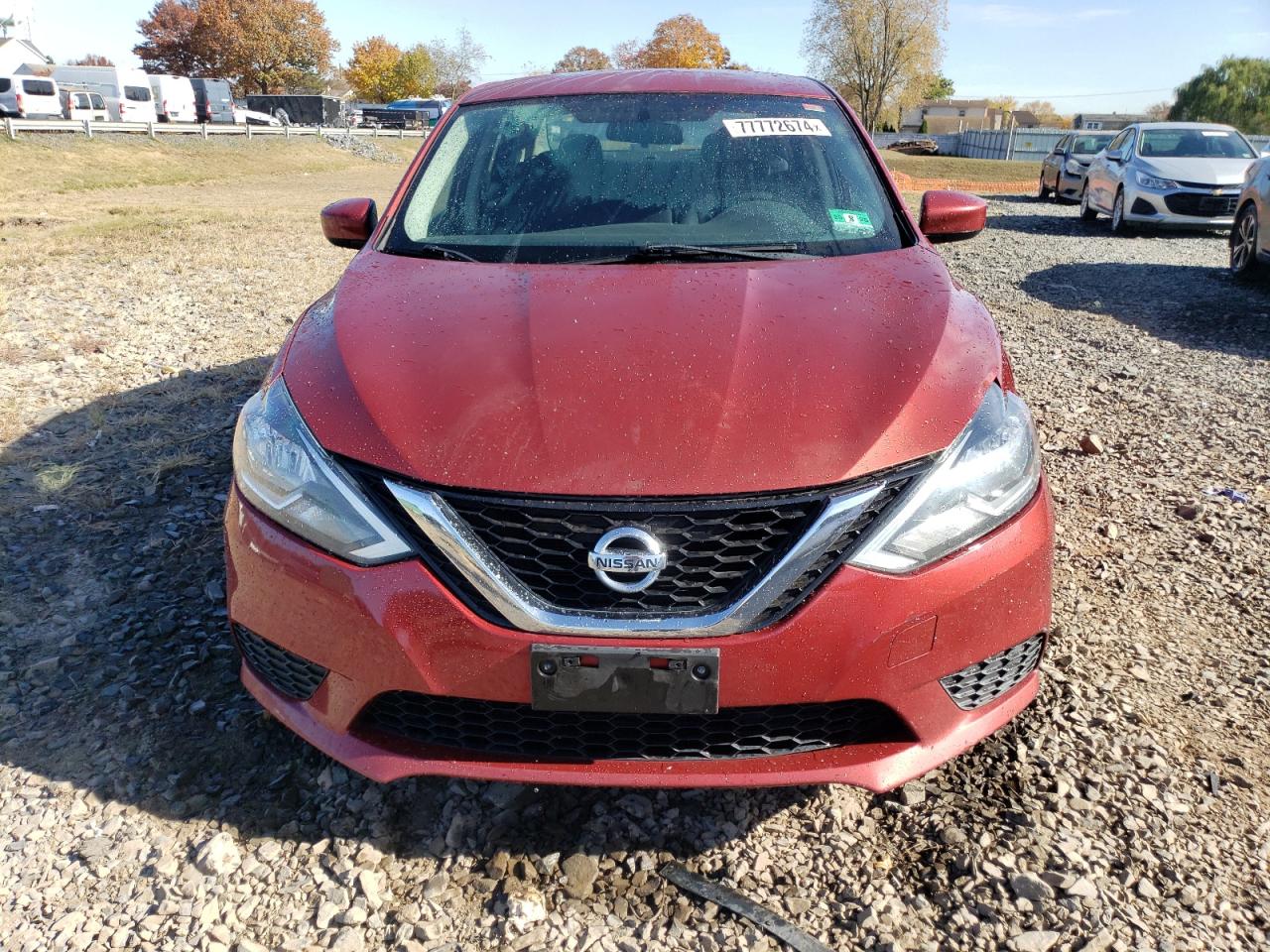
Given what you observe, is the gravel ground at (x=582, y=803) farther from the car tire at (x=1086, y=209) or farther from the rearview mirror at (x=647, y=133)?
the car tire at (x=1086, y=209)

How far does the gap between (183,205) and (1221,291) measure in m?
14.5

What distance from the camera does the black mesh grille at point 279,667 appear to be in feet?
6.40

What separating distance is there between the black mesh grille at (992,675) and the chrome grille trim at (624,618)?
41 cm

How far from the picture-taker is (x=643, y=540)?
1706mm

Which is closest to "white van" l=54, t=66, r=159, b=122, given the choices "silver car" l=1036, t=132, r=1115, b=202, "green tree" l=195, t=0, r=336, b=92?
"green tree" l=195, t=0, r=336, b=92

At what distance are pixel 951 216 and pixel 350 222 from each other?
6.68 feet

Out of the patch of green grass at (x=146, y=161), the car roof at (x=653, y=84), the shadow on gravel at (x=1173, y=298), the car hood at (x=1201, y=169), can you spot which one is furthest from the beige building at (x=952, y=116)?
the car roof at (x=653, y=84)

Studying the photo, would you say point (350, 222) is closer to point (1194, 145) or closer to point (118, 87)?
point (1194, 145)

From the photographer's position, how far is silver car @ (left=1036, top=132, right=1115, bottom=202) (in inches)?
649

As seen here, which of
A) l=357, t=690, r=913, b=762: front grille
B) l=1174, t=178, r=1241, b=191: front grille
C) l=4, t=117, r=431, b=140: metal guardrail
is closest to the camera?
l=357, t=690, r=913, b=762: front grille

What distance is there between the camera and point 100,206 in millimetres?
14602

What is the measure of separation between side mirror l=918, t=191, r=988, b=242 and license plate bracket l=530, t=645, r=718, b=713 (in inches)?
82.3

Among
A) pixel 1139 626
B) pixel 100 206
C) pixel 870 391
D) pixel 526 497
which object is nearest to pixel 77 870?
pixel 526 497

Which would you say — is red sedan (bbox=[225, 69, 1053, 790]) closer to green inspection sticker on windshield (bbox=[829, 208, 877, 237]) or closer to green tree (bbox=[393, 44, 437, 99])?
green inspection sticker on windshield (bbox=[829, 208, 877, 237])
